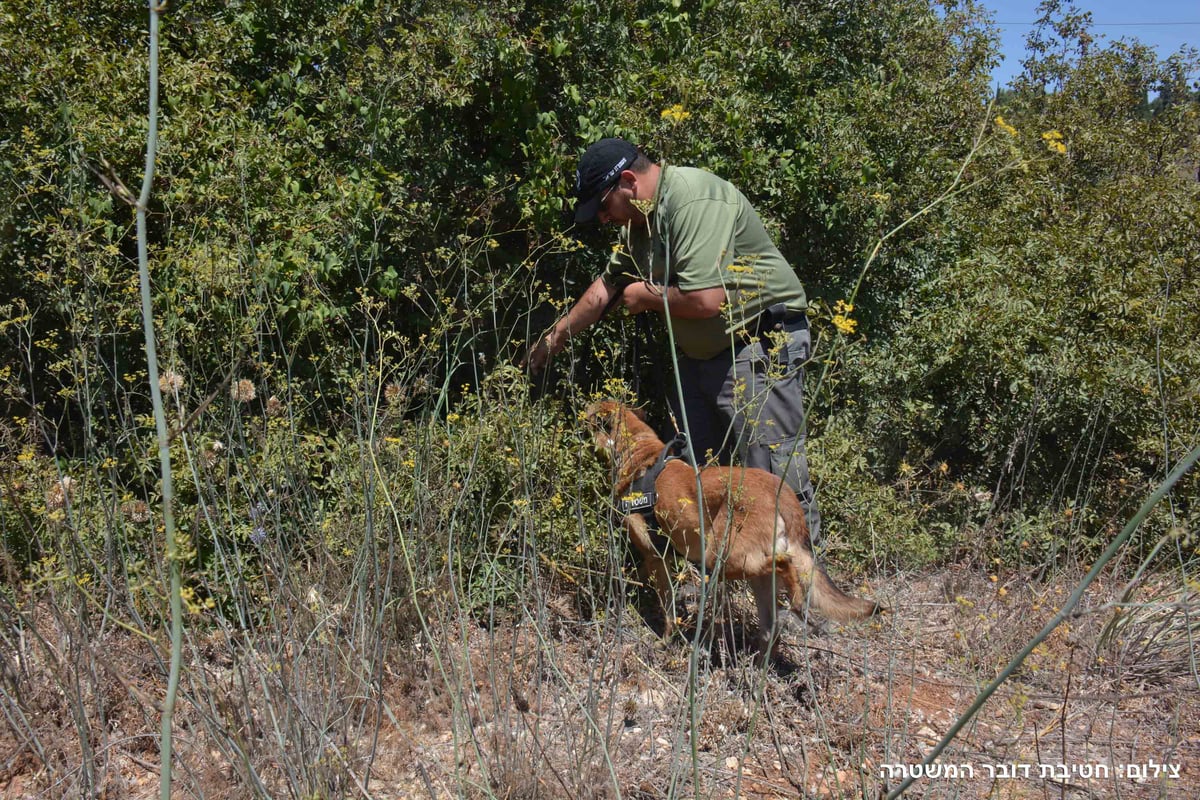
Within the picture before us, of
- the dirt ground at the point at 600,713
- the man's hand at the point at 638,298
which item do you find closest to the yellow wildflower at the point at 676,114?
the man's hand at the point at 638,298

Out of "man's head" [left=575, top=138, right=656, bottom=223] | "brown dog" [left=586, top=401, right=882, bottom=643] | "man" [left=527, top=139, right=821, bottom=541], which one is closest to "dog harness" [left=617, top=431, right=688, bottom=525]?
"brown dog" [left=586, top=401, right=882, bottom=643]

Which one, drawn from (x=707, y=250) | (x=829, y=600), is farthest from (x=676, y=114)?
(x=829, y=600)

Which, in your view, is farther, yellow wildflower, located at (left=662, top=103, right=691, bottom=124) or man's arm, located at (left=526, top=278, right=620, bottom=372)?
man's arm, located at (left=526, top=278, right=620, bottom=372)

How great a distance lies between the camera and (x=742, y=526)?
3.21 m

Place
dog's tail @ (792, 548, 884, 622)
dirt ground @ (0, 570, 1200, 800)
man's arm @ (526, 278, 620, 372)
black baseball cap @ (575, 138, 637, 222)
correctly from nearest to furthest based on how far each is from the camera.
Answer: dirt ground @ (0, 570, 1200, 800)
dog's tail @ (792, 548, 884, 622)
black baseball cap @ (575, 138, 637, 222)
man's arm @ (526, 278, 620, 372)

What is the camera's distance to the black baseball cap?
12.1ft

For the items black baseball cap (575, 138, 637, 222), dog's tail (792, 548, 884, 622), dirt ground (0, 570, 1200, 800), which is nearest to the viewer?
dirt ground (0, 570, 1200, 800)

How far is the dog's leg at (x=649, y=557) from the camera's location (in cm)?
377

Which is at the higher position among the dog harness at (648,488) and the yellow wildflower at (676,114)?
the yellow wildflower at (676,114)

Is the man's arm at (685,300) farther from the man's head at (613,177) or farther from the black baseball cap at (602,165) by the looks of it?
the black baseball cap at (602,165)

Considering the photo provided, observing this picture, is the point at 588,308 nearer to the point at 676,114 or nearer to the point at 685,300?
the point at 685,300

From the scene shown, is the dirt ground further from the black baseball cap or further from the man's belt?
the black baseball cap

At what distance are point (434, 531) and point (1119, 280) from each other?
4.21 metres

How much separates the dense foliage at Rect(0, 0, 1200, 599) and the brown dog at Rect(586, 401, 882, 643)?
0.24m
